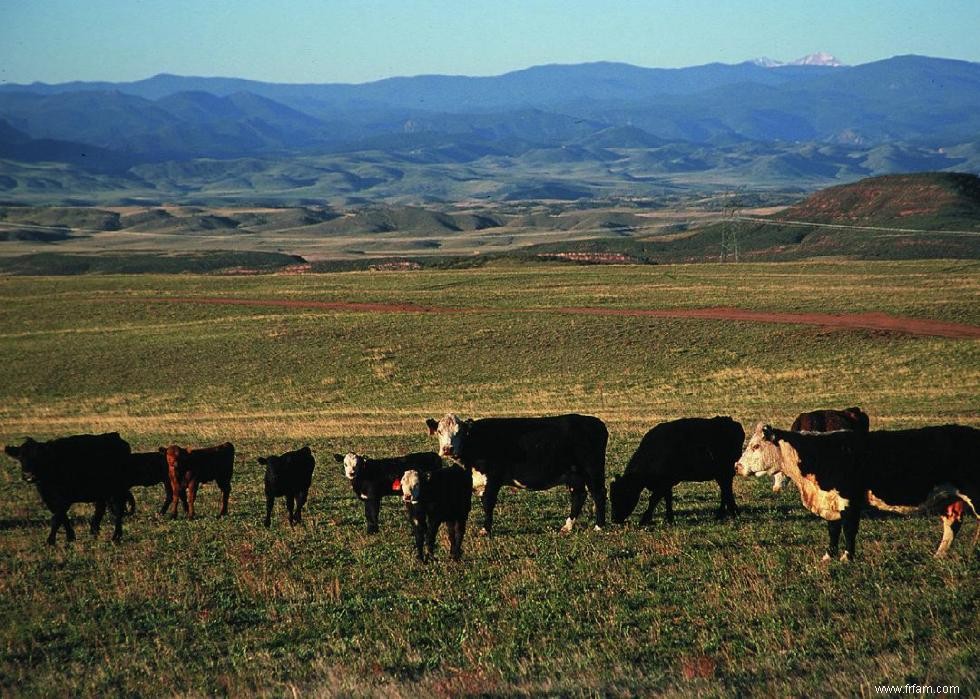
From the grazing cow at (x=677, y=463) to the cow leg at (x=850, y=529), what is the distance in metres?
3.76

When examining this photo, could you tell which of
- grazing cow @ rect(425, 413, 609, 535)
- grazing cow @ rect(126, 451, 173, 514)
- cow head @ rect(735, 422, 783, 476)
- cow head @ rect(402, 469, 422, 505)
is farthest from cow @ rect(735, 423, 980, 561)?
grazing cow @ rect(126, 451, 173, 514)

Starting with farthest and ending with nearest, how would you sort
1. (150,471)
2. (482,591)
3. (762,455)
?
→ (150,471)
(762,455)
(482,591)

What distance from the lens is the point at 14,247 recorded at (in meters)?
172

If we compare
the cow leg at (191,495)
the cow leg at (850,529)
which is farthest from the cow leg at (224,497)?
the cow leg at (850,529)

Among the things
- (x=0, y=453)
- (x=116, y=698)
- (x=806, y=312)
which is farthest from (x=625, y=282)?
(x=116, y=698)

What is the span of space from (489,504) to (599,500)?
1.76 meters

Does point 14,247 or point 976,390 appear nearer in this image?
point 976,390

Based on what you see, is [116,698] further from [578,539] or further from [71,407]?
[71,407]

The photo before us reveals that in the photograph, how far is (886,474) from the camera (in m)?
15.3

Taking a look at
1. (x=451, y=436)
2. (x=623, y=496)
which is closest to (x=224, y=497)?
(x=451, y=436)

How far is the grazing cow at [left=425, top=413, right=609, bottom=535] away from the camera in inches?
721

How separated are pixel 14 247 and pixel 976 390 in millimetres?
157221

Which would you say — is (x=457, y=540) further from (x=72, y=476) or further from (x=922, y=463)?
(x=72, y=476)

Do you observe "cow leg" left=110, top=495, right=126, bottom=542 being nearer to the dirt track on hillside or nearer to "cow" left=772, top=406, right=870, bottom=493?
"cow" left=772, top=406, right=870, bottom=493
